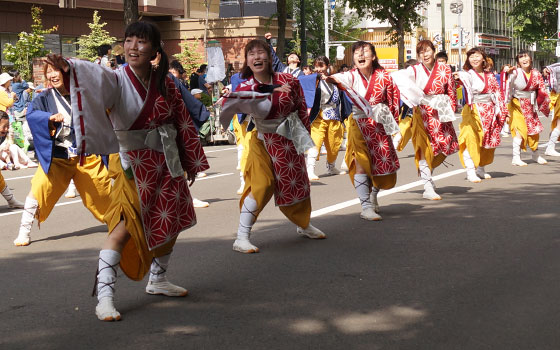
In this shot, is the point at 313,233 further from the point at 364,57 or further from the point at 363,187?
the point at 364,57

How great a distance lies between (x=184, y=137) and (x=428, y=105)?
542 cm

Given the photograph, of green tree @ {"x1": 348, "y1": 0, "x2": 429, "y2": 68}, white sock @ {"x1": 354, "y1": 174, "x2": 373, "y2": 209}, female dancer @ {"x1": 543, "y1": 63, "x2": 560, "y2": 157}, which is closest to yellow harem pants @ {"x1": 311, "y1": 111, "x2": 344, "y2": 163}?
female dancer @ {"x1": 543, "y1": 63, "x2": 560, "y2": 157}

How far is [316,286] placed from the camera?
6.12 metres

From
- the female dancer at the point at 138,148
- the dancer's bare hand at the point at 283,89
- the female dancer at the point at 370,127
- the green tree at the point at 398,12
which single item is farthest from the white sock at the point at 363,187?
the green tree at the point at 398,12

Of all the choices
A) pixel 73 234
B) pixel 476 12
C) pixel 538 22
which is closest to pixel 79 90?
pixel 73 234

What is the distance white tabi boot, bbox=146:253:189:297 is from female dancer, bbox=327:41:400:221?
3501 millimetres

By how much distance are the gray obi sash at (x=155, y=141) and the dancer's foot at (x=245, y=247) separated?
194 centimetres

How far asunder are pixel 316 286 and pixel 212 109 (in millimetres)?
15402

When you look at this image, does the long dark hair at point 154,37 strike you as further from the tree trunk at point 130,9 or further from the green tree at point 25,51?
the green tree at point 25,51

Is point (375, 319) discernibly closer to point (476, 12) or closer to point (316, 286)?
point (316, 286)

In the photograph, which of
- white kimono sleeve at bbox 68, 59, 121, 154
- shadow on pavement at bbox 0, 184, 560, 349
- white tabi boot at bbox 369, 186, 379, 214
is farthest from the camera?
white tabi boot at bbox 369, 186, 379, 214

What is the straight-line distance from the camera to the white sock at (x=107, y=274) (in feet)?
17.5

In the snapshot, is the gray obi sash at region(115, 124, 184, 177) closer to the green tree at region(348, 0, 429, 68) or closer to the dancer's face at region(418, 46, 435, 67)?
the dancer's face at region(418, 46, 435, 67)

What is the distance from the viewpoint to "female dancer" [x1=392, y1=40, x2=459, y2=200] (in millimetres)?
10461
